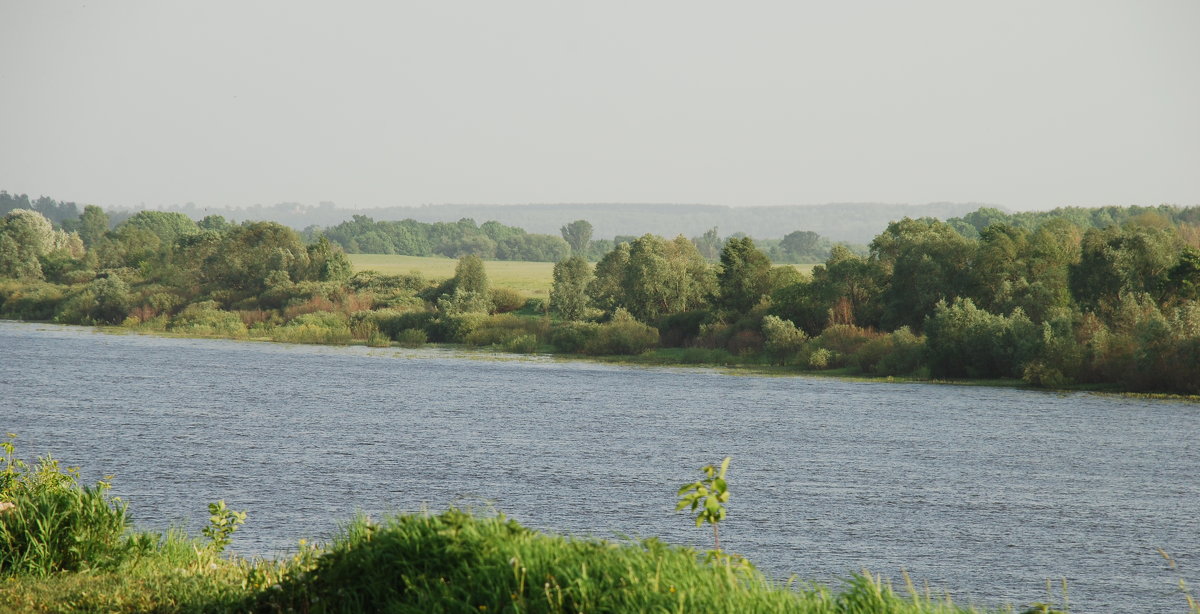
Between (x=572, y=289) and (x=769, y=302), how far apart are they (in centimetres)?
1592

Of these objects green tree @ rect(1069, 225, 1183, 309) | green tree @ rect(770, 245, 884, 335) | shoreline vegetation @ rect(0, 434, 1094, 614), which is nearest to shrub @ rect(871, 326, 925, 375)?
green tree @ rect(770, 245, 884, 335)

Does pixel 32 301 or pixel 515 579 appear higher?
pixel 515 579

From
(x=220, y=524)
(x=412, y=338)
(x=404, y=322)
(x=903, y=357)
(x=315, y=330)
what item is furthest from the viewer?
(x=315, y=330)

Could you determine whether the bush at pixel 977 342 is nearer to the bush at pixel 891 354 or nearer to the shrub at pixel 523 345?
the bush at pixel 891 354

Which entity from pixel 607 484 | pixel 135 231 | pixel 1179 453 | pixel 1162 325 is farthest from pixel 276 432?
pixel 135 231

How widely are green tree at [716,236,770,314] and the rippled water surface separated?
12.9 meters

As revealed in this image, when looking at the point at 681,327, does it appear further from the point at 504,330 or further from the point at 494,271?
the point at 494,271

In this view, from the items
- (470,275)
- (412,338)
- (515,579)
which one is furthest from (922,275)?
(515,579)

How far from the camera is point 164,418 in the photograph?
4100 centimetres

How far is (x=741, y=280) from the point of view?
71.1 m

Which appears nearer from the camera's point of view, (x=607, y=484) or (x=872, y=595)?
(x=872, y=595)

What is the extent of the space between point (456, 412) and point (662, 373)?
19.4 metres

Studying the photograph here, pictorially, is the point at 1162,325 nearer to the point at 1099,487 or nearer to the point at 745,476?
the point at 1099,487

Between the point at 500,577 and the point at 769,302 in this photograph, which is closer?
the point at 500,577
